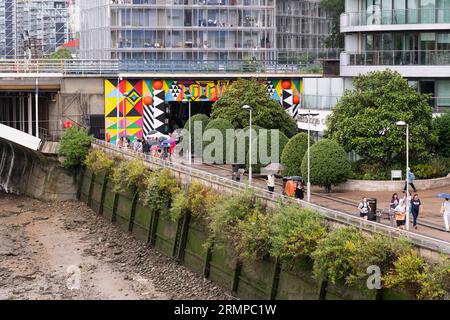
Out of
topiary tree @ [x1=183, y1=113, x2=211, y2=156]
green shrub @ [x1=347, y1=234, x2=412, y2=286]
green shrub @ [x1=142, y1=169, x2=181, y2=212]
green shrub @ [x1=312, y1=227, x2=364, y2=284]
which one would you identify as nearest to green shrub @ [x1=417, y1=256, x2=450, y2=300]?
green shrub @ [x1=347, y1=234, x2=412, y2=286]

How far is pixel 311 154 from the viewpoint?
2224 inches

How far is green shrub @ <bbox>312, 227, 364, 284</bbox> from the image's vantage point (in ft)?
120

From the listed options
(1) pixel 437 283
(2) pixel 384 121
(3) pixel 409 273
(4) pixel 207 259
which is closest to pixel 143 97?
(2) pixel 384 121

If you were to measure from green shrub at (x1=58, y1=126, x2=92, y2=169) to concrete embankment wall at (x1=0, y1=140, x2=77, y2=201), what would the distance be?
128 cm

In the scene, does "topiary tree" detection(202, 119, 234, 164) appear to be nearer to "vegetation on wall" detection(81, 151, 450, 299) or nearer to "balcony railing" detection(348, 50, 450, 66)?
"balcony railing" detection(348, 50, 450, 66)

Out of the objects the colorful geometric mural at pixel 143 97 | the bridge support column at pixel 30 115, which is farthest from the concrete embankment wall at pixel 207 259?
the bridge support column at pixel 30 115

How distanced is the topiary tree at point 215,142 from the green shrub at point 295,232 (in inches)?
1081

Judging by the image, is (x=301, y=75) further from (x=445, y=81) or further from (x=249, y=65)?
(x=445, y=81)

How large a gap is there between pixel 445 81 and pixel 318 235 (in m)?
31.8

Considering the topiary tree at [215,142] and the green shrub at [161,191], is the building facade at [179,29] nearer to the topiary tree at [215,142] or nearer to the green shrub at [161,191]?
the topiary tree at [215,142]

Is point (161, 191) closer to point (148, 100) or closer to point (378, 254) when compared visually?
point (378, 254)
